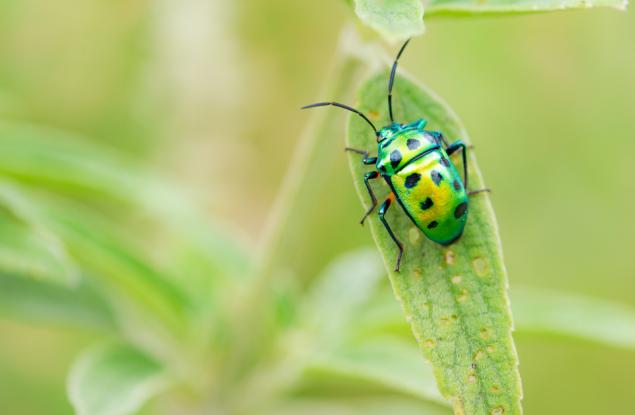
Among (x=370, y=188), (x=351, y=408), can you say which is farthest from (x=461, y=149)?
(x=351, y=408)

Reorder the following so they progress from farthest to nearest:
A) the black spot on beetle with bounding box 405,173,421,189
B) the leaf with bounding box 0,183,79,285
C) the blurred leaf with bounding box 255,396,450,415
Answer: the blurred leaf with bounding box 255,396,450,415 < the black spot on beetle with bounding box 405,173,421,189 < the leaf with bounding box 0,183,79,285

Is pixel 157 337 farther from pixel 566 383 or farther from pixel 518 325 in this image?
pixel 566 383

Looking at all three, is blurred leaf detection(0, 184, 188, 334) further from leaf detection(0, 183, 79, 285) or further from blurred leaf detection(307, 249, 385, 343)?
blurred leaf detection(307, 249, 385, 343)

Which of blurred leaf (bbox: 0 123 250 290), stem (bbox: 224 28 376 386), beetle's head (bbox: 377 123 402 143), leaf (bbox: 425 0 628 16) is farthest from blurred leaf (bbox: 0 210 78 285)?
leaf (bbox: 425 0 628 16)

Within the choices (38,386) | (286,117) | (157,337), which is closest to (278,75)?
(286,117)

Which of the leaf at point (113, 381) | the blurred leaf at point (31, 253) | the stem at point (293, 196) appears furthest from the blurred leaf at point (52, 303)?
the stem at point (293, 196)

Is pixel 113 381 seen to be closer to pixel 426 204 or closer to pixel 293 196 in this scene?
pixel 293 196
